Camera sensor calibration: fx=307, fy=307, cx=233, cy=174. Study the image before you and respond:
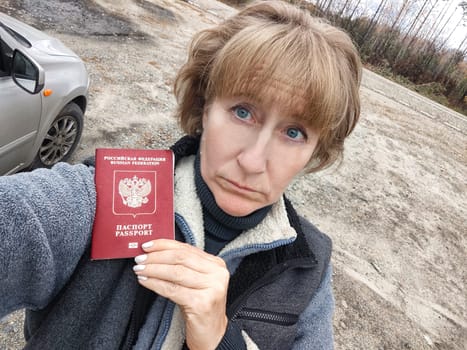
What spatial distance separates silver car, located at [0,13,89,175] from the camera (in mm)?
2189

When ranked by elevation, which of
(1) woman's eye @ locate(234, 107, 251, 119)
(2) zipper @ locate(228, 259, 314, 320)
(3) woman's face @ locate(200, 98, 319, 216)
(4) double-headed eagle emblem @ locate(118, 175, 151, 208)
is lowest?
(2) zipper @ locate(228, 259, 314, 320)

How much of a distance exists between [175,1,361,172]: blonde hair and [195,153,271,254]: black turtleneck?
1.07ft

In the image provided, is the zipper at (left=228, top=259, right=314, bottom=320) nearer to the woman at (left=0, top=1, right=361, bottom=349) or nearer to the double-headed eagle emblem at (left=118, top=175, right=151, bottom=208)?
the woman at (left=0, top=1, right=361, bottom=349)

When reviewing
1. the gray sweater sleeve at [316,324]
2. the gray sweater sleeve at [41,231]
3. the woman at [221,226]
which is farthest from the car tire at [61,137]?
the gray sweater sleeve at [316,324]

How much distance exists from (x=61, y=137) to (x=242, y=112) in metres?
2.61

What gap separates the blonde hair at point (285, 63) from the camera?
98 centimetres

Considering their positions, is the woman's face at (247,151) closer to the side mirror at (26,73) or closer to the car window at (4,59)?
the side mirror at (26,73)

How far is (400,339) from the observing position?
9.63 feet

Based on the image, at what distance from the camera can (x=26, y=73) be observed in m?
2.23

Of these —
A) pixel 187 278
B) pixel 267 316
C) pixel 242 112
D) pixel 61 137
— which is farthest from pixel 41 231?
pixel 61 137

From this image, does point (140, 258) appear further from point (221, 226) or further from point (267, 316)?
point (267, 316)

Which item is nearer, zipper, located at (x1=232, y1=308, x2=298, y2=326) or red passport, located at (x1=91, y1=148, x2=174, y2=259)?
red passport, located at (x1=91, y1=148, x2=174, y2=259)

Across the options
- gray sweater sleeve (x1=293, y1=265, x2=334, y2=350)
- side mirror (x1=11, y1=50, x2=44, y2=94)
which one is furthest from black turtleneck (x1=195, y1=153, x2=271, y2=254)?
side mirror (x1=11, y1=50, x2=44, y2=94)

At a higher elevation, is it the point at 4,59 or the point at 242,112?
the point at 242,112
